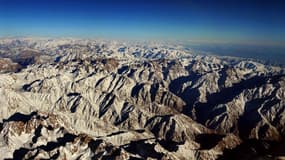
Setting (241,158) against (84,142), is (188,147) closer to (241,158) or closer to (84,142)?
(241,158)

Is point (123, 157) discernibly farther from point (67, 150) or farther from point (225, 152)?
point (225, 152)

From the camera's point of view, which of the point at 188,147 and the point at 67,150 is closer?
the point at 67,150

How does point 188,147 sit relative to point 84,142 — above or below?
below

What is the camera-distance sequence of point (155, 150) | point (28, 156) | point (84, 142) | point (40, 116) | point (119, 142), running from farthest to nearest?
point (119, 142)
point (40, 116)
point (155, 150)
point (84, 142)
point (28, 156)

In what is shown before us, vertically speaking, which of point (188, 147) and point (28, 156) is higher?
point (28, 156)

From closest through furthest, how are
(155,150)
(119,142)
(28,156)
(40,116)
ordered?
(28,156) → (155,150) → (40,116) → (119,142)

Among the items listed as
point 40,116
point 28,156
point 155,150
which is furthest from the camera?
point 40,116

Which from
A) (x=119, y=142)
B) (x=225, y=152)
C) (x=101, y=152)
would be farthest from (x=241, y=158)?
(x=101, y=152)

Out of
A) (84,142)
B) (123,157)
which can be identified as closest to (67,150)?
(84,142)

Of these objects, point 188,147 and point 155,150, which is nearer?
point 155,150
